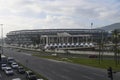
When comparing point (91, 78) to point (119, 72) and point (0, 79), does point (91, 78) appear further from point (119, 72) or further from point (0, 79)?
point (0, 79)

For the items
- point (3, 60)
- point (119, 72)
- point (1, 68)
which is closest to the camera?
point (119, 72)

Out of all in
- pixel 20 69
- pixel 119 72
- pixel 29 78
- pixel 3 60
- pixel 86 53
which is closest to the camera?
pixel 29 78

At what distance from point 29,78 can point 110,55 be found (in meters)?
54.6

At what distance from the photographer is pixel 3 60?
7412 centimetres

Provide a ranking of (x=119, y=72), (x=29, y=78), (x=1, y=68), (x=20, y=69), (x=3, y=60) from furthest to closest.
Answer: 1. (x=3, y=60)
2. (x=1, y=68)
3. (x=20, y=69)
4. (x=119, y=72)
5. (x=29, y=78)

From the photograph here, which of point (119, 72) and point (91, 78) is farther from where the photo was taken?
point (119, 72)

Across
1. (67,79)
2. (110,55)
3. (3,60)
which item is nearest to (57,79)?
(67,79)

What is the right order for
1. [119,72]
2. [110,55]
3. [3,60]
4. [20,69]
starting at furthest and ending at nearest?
[110,55] → [3,60] → [20,69] → [119,72]

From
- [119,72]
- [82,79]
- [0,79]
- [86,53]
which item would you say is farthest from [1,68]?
[86,53]

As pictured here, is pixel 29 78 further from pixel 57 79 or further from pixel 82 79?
pixel 82 79

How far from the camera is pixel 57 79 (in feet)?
166

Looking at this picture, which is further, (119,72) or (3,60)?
(3,60)

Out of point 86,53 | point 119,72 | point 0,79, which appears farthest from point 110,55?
point 0,79

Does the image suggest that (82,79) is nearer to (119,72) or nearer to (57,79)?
(57,79)
